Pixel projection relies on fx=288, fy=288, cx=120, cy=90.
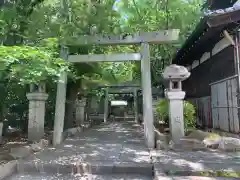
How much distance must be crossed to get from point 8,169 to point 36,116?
4285mm

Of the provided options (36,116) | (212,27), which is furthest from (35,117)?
(212,27)

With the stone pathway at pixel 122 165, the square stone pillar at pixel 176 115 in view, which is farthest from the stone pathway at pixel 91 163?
the square stone pillar at pixel 176 115

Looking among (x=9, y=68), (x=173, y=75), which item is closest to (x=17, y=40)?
(x=9, y=68)

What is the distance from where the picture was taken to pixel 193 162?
7273 mm

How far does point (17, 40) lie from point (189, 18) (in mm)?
10475

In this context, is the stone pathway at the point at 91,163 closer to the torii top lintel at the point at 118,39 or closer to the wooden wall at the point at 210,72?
the torii top lintel at the point at 118,39

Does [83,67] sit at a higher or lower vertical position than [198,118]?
higher

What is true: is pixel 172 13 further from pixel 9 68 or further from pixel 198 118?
pixel 9 68

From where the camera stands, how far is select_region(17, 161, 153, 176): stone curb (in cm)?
731

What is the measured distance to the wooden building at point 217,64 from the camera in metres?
8.48

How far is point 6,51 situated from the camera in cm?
610

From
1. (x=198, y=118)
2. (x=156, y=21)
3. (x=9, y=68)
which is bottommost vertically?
(x=198, y=118)

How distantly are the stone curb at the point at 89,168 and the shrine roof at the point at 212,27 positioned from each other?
4.40 m

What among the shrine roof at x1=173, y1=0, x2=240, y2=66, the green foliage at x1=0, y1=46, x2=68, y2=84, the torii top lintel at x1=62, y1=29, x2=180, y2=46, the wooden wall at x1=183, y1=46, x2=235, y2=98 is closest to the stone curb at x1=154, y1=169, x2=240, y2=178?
the green foliage at x1=0, y1=46, x2=68, y2=84
